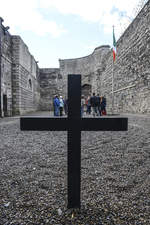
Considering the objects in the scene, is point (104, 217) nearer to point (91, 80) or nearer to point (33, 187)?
point (33, 187)

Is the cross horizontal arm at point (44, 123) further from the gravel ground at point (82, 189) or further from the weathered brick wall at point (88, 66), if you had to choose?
the weathered brick wall at point (88, 66)

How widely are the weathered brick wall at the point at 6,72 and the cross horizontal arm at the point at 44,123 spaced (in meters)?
10.0

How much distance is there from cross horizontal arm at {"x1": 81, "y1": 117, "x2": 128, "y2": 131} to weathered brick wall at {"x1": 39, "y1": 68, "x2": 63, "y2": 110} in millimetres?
21862

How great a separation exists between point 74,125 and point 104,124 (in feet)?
0.81

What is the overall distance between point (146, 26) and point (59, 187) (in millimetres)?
9153

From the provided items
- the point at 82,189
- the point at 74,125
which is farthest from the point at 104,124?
the point at 82,189

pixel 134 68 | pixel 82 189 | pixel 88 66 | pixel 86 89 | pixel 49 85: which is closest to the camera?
pixel 82 189

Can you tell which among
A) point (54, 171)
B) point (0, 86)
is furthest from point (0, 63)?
point (54, 171)

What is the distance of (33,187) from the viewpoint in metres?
1.54

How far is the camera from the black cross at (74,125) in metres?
1.16

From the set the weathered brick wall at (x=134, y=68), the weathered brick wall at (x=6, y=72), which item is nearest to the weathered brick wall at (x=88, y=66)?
the weathered brick wall at (x=134, y=68)

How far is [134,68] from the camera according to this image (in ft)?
31.1

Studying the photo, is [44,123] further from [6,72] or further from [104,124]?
[6,72]

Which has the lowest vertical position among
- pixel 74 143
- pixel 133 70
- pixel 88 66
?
pixel 74 143
